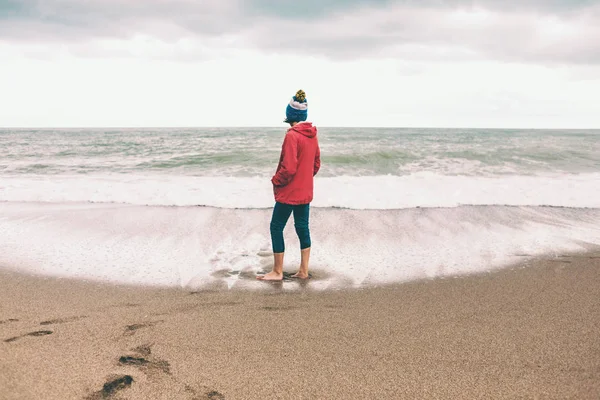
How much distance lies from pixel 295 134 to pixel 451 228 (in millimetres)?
3771

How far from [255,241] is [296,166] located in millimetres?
2067

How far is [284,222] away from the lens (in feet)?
16.0

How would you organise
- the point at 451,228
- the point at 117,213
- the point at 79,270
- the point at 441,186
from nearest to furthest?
the point at 79,270
the point at 451,228
the point at 117,213
the point at 441,186

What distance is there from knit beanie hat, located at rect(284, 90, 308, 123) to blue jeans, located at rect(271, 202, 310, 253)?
98 cm

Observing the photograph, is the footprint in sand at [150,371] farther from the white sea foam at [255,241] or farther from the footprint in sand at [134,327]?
the white sea foam at [255,241]

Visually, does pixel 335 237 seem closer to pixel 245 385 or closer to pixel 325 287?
pixel 325 287

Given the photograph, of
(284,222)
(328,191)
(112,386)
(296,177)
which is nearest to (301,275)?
(284,222)

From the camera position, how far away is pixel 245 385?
2.53 m

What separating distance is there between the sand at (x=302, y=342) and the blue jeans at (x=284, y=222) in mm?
726

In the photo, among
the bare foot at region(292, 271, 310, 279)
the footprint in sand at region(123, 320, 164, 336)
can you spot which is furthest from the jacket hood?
the footprint in sand at region(123, 320, 164, 336)

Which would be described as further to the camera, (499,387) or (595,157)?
(595,157)

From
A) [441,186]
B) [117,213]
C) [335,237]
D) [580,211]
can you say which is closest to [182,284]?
[335,237]

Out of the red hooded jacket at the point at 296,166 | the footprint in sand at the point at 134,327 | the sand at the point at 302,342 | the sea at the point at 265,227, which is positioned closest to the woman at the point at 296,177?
the red hooded jacket at the point at 296,166

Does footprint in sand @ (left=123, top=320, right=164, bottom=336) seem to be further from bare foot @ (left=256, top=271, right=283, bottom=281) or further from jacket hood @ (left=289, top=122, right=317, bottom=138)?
jacket hood @ (left=289, top=122, right=317, bottom=138)
